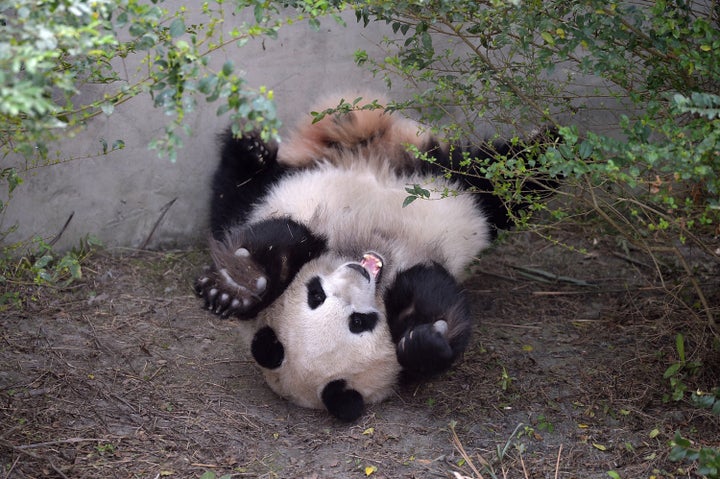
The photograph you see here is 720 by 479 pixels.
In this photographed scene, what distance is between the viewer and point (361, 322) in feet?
10.8

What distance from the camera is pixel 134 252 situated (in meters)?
4.43

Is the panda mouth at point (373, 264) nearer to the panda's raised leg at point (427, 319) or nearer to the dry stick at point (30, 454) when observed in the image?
the panda's raised leg at point (427, 319)

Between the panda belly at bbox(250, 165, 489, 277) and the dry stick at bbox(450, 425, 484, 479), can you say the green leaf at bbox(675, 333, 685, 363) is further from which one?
the panda belly at bbox(250, 165, 489, 277)

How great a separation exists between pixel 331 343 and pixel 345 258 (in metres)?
0.49

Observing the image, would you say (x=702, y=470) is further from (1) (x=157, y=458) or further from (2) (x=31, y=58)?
(2) (x=31, y=58)

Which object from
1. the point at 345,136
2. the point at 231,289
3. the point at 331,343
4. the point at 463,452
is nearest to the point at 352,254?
the point at 331,343

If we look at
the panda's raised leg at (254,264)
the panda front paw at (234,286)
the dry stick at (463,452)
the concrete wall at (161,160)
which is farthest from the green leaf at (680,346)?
the panda front paw at (234,286)

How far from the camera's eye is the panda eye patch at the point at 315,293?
10.9 ft

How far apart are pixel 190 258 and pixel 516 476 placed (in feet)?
7.89

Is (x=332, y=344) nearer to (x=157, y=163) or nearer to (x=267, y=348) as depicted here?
(x=267, y=348)

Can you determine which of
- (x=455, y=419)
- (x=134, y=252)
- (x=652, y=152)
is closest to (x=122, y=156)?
(x=134, y=252)

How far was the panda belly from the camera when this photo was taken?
12.1ft

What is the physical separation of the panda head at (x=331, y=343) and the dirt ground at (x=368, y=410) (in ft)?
0.36

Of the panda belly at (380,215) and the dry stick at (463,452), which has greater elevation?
the panda belly at (380,215)
